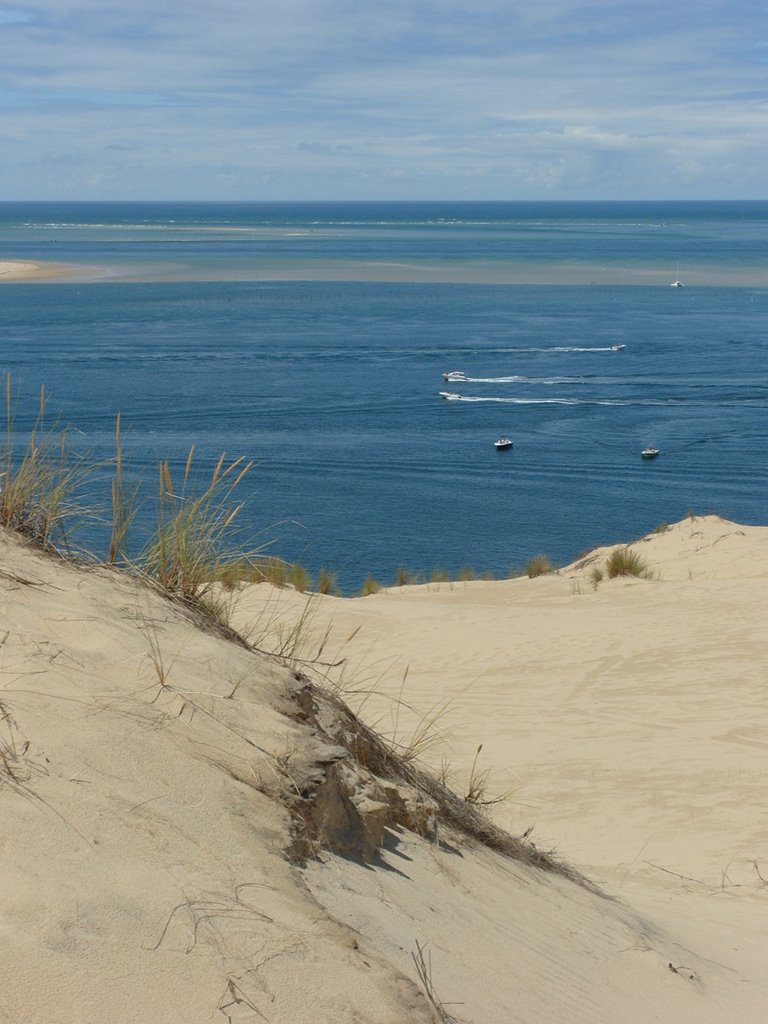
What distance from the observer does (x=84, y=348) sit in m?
50.1

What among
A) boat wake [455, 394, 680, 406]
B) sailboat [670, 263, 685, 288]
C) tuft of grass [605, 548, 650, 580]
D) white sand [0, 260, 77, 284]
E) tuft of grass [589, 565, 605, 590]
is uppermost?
sailboat [670, 263, 685, 288]

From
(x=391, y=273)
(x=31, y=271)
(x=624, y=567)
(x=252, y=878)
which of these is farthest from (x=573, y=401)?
(x=31, y=271)

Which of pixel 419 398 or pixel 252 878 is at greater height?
pixel 252 878

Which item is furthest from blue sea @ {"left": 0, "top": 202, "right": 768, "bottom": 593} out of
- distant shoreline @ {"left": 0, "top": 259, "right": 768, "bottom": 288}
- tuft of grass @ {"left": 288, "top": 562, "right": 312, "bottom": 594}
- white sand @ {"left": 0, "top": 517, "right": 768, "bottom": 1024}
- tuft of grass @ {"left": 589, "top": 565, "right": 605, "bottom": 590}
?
tuft of grass @ {"left": 589, "top": 565, "right": 605, "bottom": 590}

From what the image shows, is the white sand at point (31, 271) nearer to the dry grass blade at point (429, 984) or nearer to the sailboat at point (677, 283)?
the sailboat at point (677, 283)

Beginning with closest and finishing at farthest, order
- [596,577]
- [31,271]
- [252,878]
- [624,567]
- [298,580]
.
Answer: [252,878] → [298,580] → [596,577] → [624,567] → [31,271]

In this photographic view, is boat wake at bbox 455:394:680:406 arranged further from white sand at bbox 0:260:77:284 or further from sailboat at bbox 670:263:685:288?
white sand at bbox 0:260:77:284

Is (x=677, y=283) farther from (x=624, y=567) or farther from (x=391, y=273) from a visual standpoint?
(x=624, y=567)

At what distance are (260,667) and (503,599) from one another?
36.0 ft

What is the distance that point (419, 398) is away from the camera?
40594 mm

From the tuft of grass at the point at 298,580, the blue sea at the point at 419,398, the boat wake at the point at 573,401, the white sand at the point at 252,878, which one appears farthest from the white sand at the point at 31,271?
the white sand at the point at 252,878

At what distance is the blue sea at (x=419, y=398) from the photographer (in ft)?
87.9

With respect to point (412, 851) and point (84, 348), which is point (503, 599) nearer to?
Answer: point (412, 851)

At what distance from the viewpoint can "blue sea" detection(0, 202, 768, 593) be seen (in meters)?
26.8
